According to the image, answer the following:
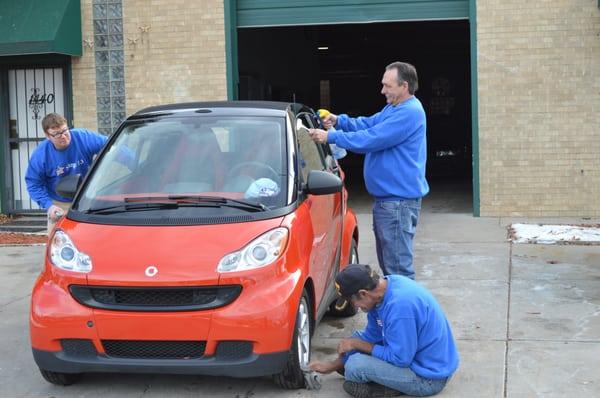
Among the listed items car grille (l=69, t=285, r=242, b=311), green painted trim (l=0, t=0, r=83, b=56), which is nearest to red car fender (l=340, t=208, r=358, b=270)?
car grille (l=69, t=285, r=242, b=311)

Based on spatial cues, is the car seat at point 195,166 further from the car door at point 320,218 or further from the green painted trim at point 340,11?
the green painted trim at point 340,11

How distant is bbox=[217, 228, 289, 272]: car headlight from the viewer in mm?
4559

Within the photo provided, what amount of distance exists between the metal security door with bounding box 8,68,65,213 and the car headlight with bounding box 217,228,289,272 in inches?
→ 347

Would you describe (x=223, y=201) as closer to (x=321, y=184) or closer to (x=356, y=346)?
(x=321, y=184)

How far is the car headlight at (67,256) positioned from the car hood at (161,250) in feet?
0.10

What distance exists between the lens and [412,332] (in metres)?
4.44

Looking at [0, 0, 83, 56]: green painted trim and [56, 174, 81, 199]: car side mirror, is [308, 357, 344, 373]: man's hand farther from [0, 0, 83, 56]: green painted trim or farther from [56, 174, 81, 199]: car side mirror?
[0, 0, 83, 56]: green painted trim

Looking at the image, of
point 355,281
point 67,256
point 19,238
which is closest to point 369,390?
point 355,281

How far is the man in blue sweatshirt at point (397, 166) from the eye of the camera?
5766mm

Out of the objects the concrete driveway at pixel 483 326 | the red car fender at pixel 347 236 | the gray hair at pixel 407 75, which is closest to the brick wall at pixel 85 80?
the concrete driveway at pixel 483 326

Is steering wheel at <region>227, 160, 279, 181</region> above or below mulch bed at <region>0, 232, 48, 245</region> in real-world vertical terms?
above

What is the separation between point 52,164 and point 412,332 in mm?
3595

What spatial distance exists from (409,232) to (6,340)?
10.5 feet

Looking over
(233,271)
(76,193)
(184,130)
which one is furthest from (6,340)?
(233,271)
